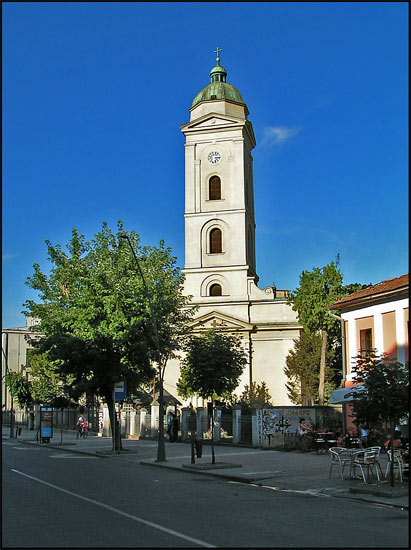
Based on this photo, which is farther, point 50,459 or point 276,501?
point 50,459

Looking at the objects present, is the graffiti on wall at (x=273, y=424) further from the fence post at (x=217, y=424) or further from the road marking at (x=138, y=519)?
the road marking at (x=138, y=519)

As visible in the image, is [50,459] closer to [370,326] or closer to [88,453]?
[88,453]

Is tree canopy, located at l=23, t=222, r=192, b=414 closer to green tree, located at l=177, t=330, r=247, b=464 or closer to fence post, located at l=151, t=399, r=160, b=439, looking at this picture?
green tree, located at l=177, t=330, r=247, b=464

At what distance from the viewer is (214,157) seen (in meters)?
58.6

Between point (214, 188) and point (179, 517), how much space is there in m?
48.9

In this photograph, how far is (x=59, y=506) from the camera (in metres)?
12.0

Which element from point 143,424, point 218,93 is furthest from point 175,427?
point 218,93

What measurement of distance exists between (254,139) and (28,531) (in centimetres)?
5612

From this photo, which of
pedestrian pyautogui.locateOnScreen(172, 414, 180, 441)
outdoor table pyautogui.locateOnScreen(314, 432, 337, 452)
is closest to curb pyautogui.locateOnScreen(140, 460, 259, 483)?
outdoor table pyautogui.locateOnScreen(314, 432, 337, 452)

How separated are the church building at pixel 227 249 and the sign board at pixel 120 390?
26420 mm

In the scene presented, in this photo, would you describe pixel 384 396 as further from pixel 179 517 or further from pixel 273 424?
pixel 273 424

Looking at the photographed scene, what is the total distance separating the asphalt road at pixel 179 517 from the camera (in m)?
8.89

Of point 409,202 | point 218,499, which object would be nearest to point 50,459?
point 218,499

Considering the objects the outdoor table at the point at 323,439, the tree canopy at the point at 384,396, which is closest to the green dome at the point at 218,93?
the outdoor table at the point at 323,439
